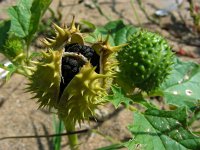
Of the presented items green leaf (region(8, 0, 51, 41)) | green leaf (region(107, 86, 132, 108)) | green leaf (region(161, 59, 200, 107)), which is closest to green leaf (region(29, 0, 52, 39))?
green leaf (region(8, 0, 51, 41))

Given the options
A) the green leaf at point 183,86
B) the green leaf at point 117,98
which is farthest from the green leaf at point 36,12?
the green leaf at point 183,86

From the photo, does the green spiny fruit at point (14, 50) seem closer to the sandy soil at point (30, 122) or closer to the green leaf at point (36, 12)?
the green leaf at point (36, 12)

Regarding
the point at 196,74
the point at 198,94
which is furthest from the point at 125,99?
the point at 196,74

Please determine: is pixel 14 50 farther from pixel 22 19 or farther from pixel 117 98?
pixel 117 98

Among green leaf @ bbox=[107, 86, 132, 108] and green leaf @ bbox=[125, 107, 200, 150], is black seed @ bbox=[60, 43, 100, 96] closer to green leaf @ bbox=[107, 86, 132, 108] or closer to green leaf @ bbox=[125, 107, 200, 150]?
green leaf @ bbox=[107, 86, 132, 108]

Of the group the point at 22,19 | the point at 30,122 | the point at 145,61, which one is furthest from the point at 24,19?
the point at 30,122

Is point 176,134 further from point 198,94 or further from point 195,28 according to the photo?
point 195,28
